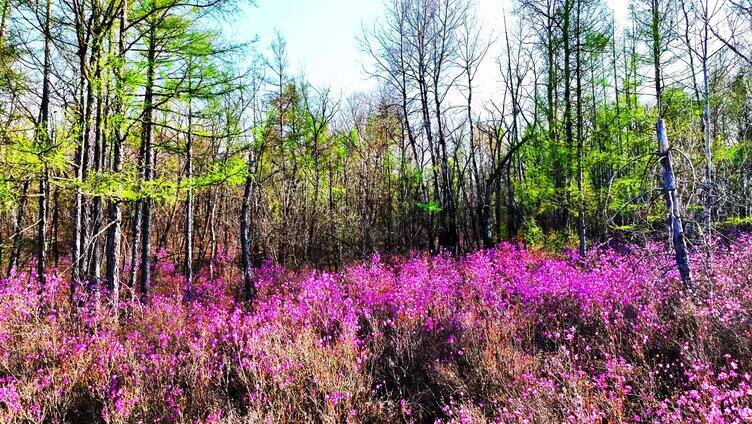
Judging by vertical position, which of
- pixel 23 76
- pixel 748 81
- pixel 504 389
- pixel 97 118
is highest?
pixel 748 81

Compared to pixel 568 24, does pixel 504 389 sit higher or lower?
lower

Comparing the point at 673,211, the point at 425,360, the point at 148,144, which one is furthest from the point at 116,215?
the point at 673,211

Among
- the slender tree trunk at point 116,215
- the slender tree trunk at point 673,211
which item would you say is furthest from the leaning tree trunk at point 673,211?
the slender tree trunk at point 116,215

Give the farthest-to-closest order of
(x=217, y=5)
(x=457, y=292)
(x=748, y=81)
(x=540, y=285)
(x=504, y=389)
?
1. (x=748, y=81)
2. (x=457, y=292)
3. (x=540, y=285)
4. (x=217, y=5)
5. (x=504, y=389)

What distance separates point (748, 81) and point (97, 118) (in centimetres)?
2168

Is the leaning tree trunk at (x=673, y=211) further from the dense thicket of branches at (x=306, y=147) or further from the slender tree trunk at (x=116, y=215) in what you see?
the slender tree trunk at (x=116, y=215)

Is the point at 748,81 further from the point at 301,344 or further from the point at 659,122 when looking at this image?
the point at 301,344

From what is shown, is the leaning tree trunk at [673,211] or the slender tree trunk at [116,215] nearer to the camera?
the leaning tree trunk at [673,211]

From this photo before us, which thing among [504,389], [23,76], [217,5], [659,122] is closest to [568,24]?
[659,122]

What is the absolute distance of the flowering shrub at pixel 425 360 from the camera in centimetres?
338

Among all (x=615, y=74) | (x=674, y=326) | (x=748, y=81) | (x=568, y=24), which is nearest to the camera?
(x=674, y=326)

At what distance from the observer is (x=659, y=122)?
15.8ft

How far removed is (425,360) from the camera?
482 cm

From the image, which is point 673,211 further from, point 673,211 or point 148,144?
point 148,144
